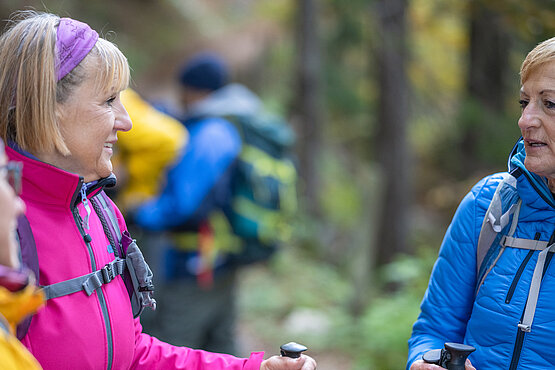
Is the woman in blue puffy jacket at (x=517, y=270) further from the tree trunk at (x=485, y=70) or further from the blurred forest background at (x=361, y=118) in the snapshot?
the tree trunk at (x=485, y=70)

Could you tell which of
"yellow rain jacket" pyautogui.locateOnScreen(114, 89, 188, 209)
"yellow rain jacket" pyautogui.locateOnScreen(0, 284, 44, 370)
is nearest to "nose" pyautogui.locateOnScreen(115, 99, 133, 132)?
"yellow rain jacket" pyautogui.locateOnScreen(0, 284, 44, 370)

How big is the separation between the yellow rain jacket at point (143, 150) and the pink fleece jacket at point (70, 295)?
8.80 feet

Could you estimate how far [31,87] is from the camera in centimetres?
184

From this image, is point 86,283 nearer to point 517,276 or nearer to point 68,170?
point 68,170

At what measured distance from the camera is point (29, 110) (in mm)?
1854

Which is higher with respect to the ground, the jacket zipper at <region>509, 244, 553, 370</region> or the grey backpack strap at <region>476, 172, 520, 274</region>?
the grey backpack strap at <region>476, 172, 520, 274</region>

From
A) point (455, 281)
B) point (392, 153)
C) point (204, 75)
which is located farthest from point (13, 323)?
point (392, 153)

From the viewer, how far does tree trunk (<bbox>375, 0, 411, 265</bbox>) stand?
9750 millimetres

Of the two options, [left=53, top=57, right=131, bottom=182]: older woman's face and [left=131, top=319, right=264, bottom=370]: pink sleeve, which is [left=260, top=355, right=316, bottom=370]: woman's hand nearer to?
[left=131, top=319, right=264, bottom=370]: pink sleeve

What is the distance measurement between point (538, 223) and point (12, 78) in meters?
1.96

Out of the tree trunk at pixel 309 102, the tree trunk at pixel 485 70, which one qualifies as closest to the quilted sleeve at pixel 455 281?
the tree trunk at pixel 485 70

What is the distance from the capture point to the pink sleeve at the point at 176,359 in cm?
219

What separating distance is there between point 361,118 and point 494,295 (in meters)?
13.5

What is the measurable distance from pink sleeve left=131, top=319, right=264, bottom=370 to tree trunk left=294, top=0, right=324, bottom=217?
11.5 meters
